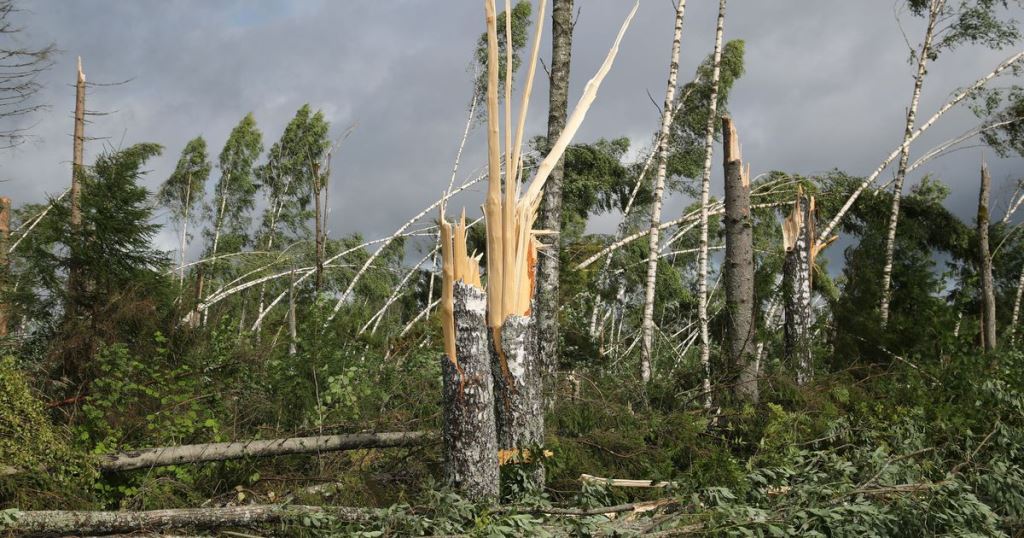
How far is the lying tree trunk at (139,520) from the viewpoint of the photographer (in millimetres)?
5016

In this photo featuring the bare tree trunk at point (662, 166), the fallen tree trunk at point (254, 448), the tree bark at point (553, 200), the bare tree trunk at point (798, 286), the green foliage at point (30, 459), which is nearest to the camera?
the green foliage at point (30, 459)

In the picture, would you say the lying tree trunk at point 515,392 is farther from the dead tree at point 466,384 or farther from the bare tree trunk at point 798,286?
the bare tree trunk at point 798,286

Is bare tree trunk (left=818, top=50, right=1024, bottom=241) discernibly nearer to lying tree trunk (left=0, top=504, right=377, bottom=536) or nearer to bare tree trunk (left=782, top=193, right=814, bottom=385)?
bare tree trunk (left=782, top=193, right=814, bottom=385)

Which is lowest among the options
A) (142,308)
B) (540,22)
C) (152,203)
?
(142,308)

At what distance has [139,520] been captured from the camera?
16.7 feet

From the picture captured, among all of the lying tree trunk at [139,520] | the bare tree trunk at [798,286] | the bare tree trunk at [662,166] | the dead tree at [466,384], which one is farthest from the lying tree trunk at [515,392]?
the bare tree trunk at [662,166]

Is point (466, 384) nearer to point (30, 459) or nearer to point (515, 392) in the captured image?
point (515, 392)

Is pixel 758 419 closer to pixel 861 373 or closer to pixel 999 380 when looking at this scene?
pixel 999 380

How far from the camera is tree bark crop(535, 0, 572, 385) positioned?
25.9 ft

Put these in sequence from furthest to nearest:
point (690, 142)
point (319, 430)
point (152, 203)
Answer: point (690, 142) → point (152, 203) → point (319, 430)

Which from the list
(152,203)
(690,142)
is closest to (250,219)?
(690,142)

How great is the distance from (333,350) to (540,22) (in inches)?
130

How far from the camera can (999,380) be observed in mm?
7051

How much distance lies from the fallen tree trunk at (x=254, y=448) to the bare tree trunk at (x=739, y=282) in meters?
3.18
